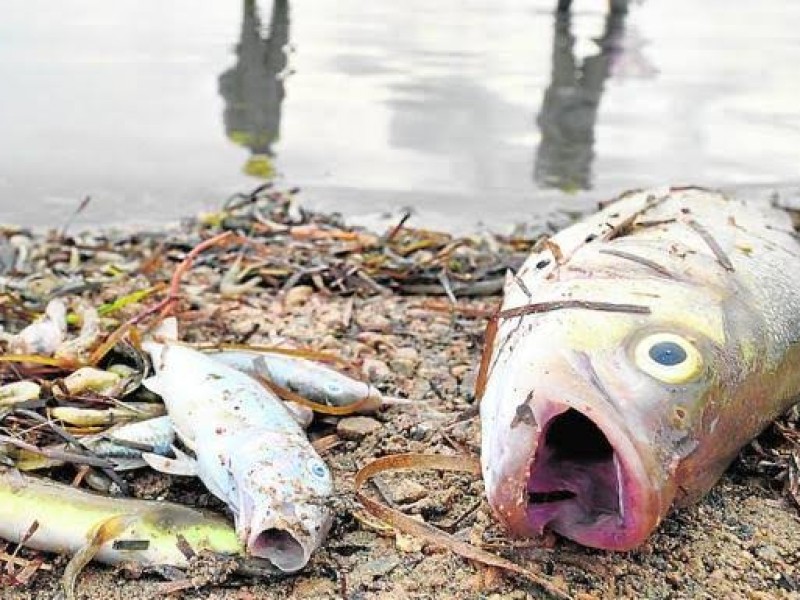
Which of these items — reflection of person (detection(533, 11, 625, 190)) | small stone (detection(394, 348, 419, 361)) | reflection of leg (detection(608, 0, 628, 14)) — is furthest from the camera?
reflection of leg (detection(608, 0, 628, 14))

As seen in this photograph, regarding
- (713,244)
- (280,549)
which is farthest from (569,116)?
(280,549)

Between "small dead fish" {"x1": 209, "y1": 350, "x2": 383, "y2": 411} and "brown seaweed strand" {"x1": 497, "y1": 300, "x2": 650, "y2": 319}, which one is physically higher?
"brown seaweed strand" {"x1": 497, "y1": 300, "x2": 650, "y2": 319}

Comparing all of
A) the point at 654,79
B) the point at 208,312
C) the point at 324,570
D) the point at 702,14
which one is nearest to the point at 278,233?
the point at 208,312

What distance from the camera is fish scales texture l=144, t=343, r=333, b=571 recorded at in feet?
9.55

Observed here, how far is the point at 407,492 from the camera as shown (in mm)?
3334

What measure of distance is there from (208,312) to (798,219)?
3.83 metres

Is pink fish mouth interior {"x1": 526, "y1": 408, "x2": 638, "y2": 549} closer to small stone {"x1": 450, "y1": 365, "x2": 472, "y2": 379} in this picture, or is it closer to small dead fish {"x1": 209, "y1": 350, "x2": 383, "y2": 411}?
small dead fish {"x1": 209, "y1": 350, "x2": 383, "y2": 411}

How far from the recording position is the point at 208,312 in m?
4.82

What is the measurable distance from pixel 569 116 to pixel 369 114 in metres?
1.96

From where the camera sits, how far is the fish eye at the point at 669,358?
2.80 meters

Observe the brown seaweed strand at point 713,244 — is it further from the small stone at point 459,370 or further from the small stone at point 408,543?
the small stone at point 408,543

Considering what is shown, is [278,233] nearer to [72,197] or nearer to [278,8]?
[72,197]

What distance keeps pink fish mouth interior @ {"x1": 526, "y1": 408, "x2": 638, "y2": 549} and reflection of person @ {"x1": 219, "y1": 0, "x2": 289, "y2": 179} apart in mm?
6358

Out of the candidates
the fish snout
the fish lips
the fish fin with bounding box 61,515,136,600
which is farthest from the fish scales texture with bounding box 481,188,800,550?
the fish fin with bounding box 61,515,136,600
